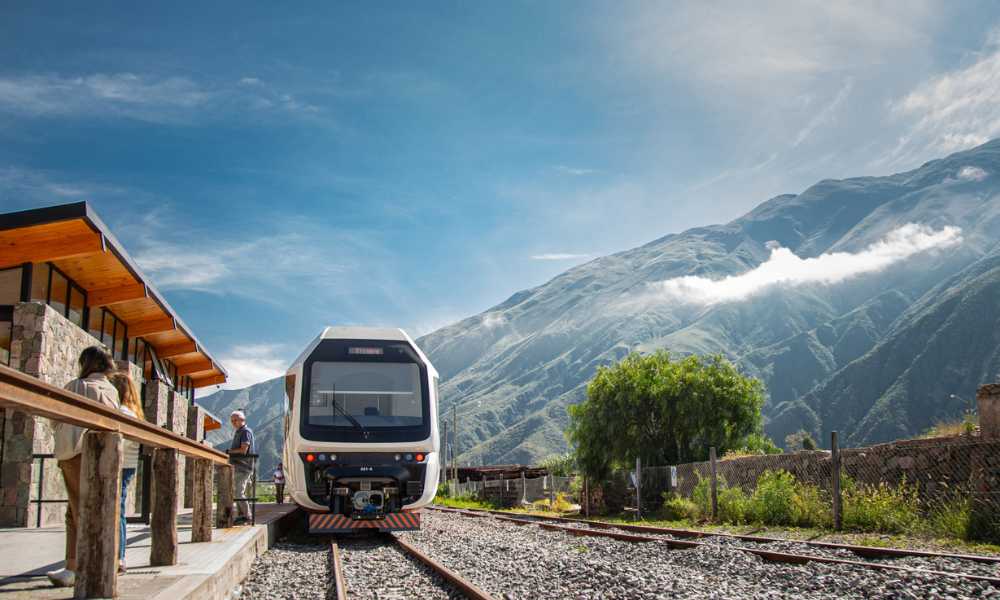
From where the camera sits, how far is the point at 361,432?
41.7 ft

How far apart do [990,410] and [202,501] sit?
36.1ft

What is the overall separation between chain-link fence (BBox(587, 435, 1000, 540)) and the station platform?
8.99 m

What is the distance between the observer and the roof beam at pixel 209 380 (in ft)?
102

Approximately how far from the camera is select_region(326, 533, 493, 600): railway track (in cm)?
734

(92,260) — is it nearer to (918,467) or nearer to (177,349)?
(177,349)

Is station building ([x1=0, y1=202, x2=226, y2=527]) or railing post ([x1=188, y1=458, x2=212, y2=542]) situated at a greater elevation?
station building ([x1=0, y1=202, x2=226, y2=527])

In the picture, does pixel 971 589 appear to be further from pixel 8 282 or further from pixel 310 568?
pixel 8 282

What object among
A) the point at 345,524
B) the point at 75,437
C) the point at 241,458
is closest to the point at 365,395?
the point at 345,524

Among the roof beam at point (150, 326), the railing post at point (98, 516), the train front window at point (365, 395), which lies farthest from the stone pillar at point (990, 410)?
the roof beam at point (150, 326)

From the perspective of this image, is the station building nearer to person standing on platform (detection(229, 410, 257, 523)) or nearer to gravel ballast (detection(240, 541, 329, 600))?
person standing on platform (detection(229, 410, 257, 523))

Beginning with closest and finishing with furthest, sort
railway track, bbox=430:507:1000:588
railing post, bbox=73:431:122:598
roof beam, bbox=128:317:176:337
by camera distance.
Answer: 1. railing post, bbox=73:431:122:598
2. railway track, bbox=430:507:1000:588
3. roof beam, bbox=128:317:176:337

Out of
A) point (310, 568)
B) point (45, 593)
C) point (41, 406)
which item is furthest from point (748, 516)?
point (41, 406)

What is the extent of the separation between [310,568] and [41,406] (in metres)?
6.64

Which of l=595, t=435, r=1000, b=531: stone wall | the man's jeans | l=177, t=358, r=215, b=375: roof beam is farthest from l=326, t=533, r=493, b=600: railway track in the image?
l=177, t=358, r=215, b=375: roof beam
